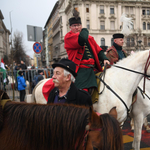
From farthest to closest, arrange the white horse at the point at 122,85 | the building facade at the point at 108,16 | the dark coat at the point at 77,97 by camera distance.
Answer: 1. the building facade at the point at 108,16
2. the white horse at the point at 122,85
3. the dark coat at the point at 77,97

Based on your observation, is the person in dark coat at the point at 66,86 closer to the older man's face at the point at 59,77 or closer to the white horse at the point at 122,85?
the older man's face at the point at 59,77

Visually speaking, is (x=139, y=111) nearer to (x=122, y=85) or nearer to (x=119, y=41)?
(x=122, y=85)

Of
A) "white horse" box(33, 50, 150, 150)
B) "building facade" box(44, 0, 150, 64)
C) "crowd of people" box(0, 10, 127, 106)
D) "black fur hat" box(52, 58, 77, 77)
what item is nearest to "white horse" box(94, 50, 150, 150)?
"white horse" box(33, 50, 150, 150)

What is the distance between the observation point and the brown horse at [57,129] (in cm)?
126

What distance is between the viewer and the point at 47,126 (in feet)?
4.45

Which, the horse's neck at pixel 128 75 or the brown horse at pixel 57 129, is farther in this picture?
the horse's neck at pixel 128 75

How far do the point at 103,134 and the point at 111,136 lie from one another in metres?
0.06

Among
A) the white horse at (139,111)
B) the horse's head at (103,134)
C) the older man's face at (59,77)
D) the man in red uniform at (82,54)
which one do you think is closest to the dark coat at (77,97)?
the older man's face at (59,77)

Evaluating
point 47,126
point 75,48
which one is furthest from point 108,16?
point 47,126

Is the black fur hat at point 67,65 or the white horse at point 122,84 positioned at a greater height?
the black fur hat at point 67,65

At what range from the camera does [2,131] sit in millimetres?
1444

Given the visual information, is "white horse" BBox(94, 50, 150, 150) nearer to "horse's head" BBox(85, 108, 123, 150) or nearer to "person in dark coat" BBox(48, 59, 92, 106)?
"person in dark coat" BBox(48, 59, 92, 106)

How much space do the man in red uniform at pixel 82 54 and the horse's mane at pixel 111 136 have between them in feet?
6.38

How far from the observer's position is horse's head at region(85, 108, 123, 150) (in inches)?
47.2
